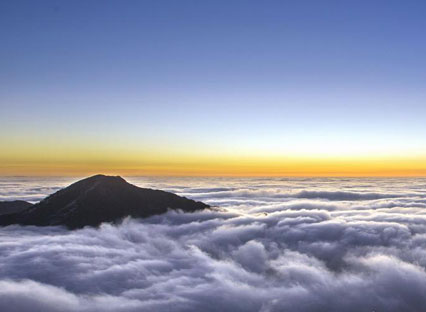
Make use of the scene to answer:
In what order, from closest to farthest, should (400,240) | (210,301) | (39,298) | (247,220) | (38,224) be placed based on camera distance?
(39,298), (210,301), (38,224), (400,240), (247,220)

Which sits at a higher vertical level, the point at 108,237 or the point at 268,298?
the point at 108,237

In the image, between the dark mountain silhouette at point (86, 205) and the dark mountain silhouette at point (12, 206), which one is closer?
the dark mountain silhouette at point (86, 205)

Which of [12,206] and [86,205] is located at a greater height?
[86,205]

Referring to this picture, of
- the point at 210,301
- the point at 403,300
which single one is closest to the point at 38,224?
the point at 210,301

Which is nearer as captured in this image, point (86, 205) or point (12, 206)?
point (86, 205)

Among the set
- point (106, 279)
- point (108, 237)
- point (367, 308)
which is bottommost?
point (367, 308)

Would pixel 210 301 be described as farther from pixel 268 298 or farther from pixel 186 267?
pixel 186 267

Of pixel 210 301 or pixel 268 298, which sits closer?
pixel 210 301

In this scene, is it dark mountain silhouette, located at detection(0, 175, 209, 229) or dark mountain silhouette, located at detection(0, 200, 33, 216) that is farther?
dark mountain silhouette, located at detection(0, 200, 33, 216)
